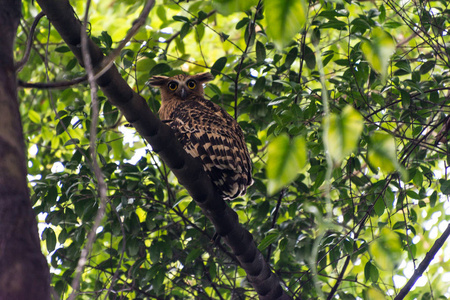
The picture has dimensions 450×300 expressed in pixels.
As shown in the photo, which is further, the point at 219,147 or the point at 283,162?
the point at 219,147

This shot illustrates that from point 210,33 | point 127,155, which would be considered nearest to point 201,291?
point 127,155

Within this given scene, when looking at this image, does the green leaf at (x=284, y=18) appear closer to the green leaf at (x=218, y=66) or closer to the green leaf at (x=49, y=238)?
the green leaf at (x=218, y=66)

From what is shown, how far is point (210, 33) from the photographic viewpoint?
218 inches

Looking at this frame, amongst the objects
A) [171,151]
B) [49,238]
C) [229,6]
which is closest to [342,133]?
[229,6]

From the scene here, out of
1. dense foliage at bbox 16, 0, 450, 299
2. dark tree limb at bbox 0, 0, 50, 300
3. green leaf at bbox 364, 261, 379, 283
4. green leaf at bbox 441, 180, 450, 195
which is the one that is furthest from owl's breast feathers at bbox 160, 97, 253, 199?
dark tree limb at bbox 0, 0, 50, 300

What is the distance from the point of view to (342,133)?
88 centimetres

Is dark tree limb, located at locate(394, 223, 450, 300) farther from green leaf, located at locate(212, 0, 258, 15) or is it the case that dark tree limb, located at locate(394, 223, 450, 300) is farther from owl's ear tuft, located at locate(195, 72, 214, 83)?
owl's ear tuft, located at locate(195, 72, 214, 83)

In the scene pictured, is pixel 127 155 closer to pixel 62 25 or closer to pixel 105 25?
pixel 105 25

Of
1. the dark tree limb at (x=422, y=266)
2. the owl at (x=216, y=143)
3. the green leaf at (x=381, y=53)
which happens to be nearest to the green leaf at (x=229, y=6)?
the green leaf at (x=381, y=53)

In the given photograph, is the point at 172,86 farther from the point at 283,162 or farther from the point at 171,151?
the point at 283,162

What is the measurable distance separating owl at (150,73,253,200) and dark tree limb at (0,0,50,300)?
4.95 feet

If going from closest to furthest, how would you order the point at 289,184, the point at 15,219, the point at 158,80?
the point at 15,219 → the point at 289,184 → the point at 158,80

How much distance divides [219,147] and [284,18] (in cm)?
237

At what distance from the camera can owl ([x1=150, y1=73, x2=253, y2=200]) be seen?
3.17 meters
